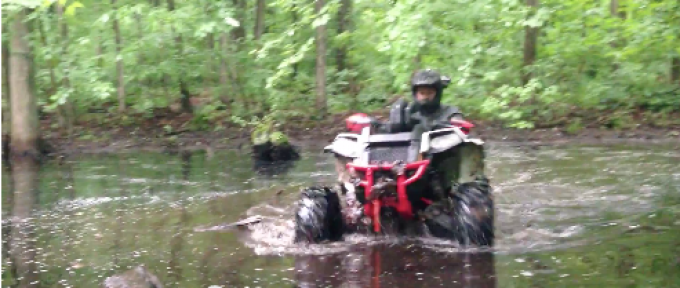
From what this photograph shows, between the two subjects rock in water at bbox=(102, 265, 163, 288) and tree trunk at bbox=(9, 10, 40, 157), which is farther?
tree trunk at bbox=(9, 10, 40, 157)

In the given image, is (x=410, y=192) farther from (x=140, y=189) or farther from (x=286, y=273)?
(x=140, y=189)

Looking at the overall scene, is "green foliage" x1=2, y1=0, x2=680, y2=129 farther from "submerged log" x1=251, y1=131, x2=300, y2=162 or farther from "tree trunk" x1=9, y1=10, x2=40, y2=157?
"submerged log" x1=251, y1=131, x2=300, y2=162

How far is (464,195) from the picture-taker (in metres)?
6.46

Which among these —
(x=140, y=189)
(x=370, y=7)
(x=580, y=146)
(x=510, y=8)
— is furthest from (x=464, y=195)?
(x=370, y=7)

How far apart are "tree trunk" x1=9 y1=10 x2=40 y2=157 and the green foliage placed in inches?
33.5


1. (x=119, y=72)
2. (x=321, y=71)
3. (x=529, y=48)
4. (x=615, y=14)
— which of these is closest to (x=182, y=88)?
(x=119, y=72)

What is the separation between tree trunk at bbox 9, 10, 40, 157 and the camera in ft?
56.9

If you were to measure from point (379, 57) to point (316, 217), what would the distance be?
50.7ft

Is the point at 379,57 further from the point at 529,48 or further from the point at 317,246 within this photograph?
the point at 317,246

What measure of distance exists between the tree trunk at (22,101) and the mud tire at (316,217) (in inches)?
502

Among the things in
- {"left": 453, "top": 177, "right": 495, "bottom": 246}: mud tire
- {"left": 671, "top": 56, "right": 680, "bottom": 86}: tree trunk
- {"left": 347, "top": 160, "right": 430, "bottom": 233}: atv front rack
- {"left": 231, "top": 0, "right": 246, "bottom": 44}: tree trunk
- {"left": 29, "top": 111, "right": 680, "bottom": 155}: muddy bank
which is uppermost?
{"left": 231, "top": 0, "right": 246, "bottom": 44}: tree trunk

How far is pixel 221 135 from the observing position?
20297 millimetres

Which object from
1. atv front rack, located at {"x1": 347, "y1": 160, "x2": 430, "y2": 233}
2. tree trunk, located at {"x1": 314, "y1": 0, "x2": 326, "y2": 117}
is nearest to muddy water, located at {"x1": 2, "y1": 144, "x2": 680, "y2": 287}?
atv front rack, located at {"x1": 347, "y1": 160, "x2": 430, "y2": 233}

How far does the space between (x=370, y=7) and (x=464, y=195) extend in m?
13.6
